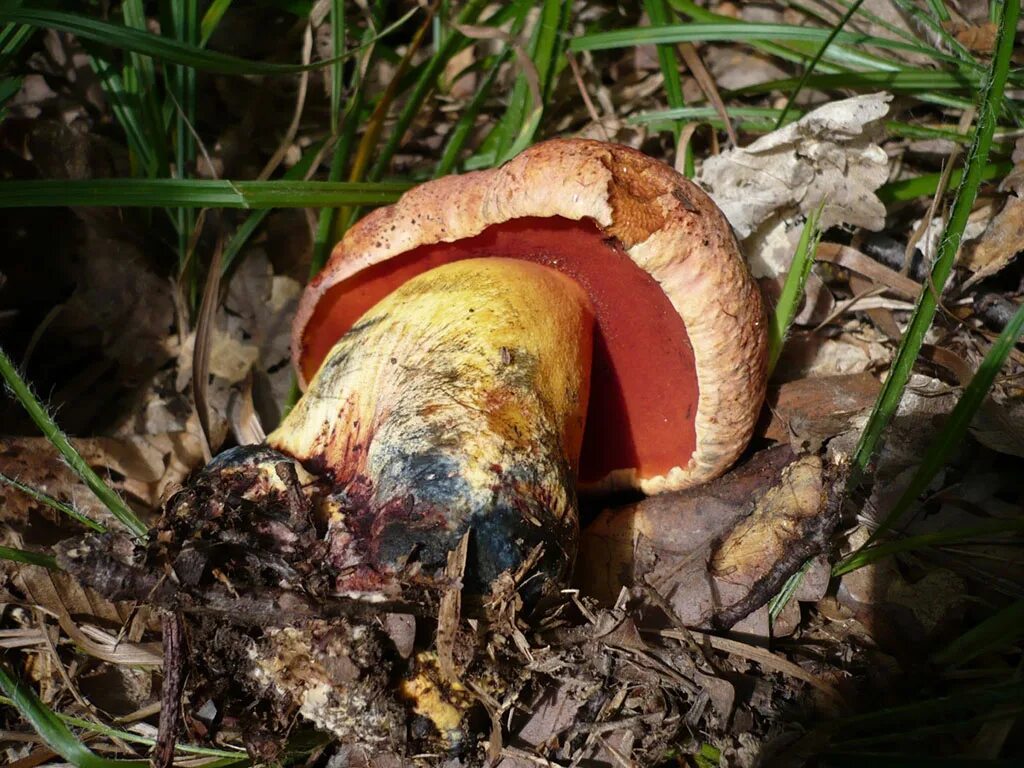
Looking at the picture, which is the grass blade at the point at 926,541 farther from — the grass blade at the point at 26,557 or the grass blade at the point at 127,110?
the grass blade at the point at 127,110

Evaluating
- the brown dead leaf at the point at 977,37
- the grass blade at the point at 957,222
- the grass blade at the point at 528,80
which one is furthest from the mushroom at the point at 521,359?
the brown dead leaf at the point at 977,37

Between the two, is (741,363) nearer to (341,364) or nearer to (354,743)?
(341,364)

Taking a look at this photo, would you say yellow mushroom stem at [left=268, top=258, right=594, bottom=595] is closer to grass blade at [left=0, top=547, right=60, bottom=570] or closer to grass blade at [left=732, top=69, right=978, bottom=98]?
grass blade at [left=0, top=547, right=60, bottom=570]

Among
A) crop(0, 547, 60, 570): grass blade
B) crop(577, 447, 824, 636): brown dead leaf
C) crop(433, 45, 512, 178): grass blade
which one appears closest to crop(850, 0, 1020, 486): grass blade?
crop(577, 447, 824, 636): brown dead leaf

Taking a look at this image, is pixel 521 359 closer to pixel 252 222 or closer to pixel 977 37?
pixel 252 222

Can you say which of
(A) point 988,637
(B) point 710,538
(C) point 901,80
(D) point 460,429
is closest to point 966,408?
(A) point 988,637

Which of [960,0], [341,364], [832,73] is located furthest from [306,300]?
[960,0]
